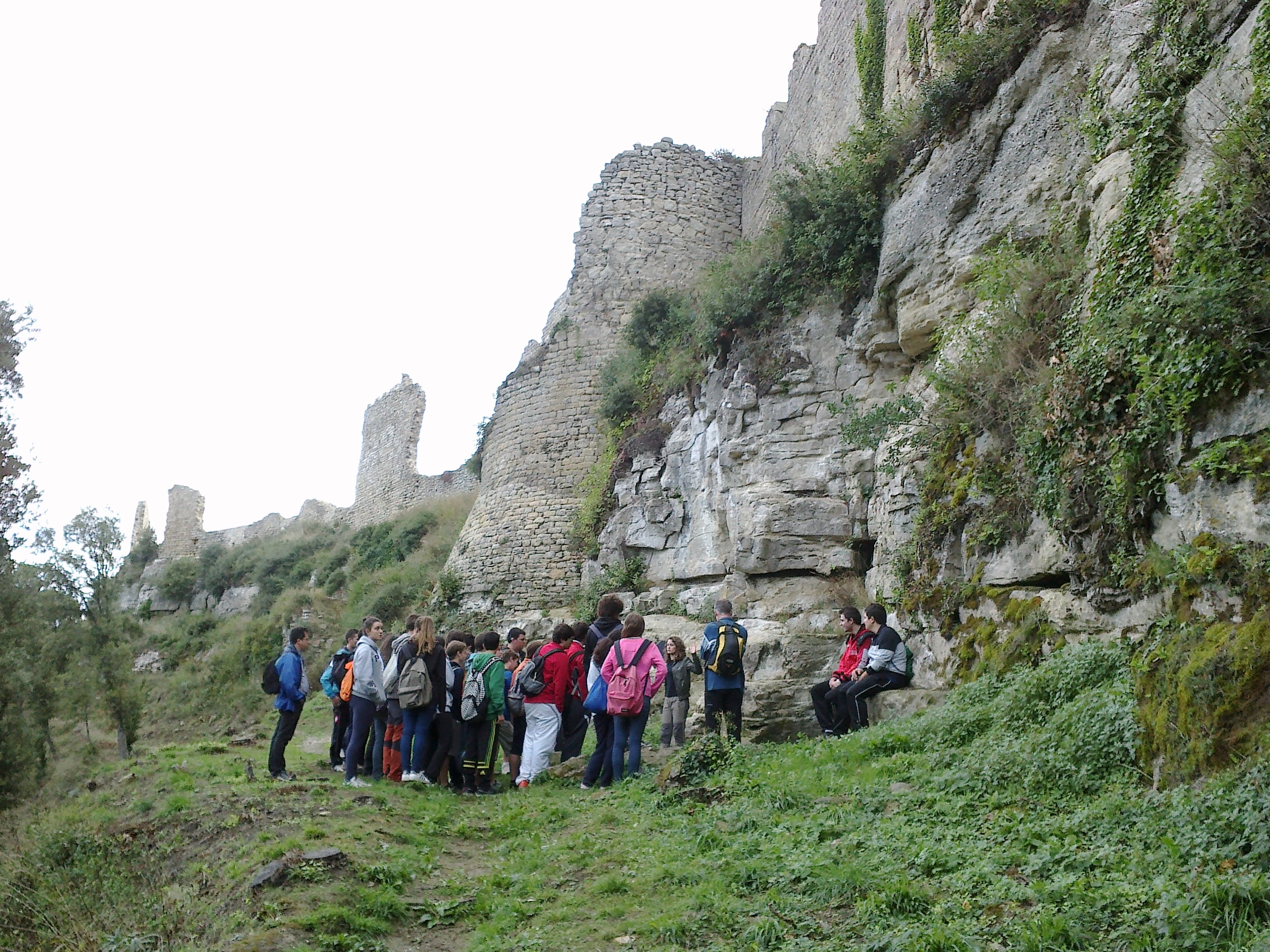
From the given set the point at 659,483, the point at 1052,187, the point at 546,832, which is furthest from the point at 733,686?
the point at 659,483

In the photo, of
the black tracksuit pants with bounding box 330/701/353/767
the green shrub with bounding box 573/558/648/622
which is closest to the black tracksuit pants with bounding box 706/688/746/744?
the black tracksuit pants with bounding box 330/701/353/767

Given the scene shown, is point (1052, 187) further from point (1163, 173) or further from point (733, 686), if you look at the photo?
point (733, 686)

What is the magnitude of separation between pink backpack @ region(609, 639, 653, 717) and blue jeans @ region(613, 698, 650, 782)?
79 mm

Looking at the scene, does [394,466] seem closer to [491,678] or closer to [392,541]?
[392,541]

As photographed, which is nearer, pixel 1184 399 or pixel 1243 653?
pixel 1243 653

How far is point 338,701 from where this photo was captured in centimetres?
974

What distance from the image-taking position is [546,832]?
6852 mm

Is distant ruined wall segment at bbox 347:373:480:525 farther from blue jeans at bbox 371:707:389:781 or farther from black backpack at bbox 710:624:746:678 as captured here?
black backpack at bbox 710:624:746:678

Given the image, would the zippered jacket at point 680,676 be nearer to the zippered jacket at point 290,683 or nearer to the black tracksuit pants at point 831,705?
the black tracksuit pants at point 831,705

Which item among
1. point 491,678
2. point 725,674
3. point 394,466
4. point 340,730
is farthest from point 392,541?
point 725,674

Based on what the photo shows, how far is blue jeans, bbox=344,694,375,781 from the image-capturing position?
328 inches

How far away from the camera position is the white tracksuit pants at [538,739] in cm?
871

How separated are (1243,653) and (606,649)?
16.9 ft

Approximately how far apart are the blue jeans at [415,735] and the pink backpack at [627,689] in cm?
174
